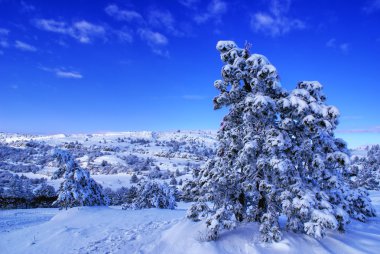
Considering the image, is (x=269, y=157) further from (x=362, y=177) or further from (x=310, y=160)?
(x=362, y=177)

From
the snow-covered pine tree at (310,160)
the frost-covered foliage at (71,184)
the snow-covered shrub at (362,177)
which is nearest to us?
the snow-covered pine tree at (310,160)

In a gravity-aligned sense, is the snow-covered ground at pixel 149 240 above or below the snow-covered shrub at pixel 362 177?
below

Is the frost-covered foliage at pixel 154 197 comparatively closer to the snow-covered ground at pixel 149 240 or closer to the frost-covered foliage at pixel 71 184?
the frost-covered foliage at pixel 71 184

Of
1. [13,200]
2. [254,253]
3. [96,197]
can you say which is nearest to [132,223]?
[254,253]

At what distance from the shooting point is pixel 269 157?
10195 millimetres

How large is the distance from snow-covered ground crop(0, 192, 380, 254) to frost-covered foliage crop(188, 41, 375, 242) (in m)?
0.47

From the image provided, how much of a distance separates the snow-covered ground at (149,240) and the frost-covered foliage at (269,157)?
18.7 inches

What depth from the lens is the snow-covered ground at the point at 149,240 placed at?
952cm

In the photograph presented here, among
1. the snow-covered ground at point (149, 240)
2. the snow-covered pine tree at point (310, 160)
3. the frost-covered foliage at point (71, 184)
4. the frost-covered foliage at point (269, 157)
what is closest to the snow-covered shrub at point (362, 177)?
the snow-covered pine tree at point (310, 160)

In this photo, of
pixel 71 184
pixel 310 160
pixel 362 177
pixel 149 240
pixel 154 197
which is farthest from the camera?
pixel 362 177

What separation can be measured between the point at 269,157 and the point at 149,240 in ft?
19.6

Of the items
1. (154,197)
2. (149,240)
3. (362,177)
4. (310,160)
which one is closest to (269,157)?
(310,160)

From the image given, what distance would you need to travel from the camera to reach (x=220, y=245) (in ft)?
31.7

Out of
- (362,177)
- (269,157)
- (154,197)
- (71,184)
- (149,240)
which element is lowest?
(154,197)
